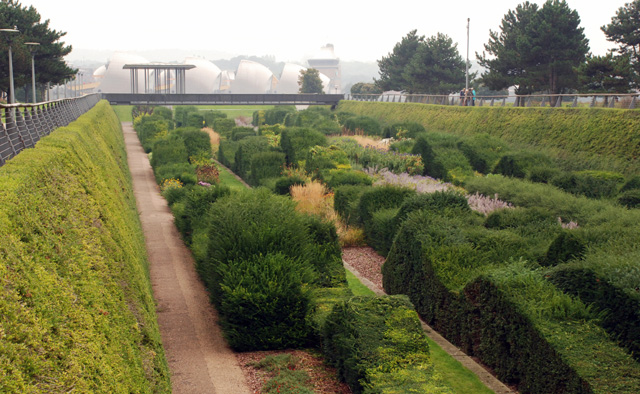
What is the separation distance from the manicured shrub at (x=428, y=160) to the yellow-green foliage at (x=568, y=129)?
638cm

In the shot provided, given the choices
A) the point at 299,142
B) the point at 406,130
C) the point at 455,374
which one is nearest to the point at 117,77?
the point at 406,130

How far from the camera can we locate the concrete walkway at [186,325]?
31.9 ft

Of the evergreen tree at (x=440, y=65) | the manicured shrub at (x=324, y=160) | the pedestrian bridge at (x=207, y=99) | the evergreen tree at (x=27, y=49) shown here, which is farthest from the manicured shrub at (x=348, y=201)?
the pedestrian bridge at (x=207, y=99)

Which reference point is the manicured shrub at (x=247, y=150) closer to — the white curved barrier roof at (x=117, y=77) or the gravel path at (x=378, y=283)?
the gravel path at (x=378, y=283)

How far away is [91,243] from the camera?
6652 millimetres

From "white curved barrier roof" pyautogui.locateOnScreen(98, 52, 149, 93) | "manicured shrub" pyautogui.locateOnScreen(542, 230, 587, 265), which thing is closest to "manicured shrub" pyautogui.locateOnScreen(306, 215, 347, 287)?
"manicured shrub" pyautogui.locateOnScreen(542, 230, 587, 265)

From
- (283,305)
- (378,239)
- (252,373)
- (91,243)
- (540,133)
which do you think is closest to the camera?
(91,243)

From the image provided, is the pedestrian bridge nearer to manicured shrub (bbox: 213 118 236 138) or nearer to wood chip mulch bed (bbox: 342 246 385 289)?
manicured shrub (bbox: 213 118 236 138)

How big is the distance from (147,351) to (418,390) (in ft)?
10.9

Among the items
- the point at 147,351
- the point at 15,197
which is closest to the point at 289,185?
the point at 147,351

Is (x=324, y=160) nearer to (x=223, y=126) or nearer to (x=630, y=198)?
(x=630, y=198)

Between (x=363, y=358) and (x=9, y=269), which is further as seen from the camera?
(x=363, y=358)

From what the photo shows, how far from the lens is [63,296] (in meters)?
4.50

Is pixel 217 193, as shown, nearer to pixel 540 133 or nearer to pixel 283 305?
pixel 283 305
